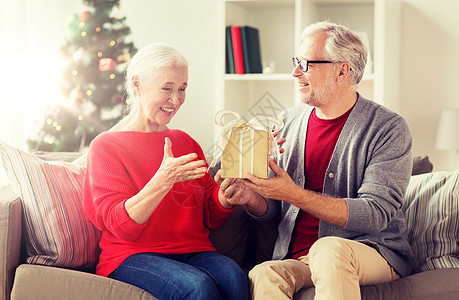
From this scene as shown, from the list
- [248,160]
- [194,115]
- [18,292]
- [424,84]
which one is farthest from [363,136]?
[194,115]

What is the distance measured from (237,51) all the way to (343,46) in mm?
1527

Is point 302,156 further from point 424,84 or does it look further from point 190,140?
point 424,84

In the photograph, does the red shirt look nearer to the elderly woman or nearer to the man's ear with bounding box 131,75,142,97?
the elderly woman

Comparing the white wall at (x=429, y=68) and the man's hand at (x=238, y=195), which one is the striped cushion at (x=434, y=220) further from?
the white wall at (x=429, y=68)

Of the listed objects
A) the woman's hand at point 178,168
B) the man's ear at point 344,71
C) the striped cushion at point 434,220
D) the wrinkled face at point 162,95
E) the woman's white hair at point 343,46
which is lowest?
the striped cushion at point 434,220

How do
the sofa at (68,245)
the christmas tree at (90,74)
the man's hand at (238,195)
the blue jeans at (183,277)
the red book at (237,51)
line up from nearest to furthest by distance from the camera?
the blue jeans at (183,277)
the sofa at (68,245)
the man's hand at (238,195)
the christmas tree at (90,74)
the red book at (237,51)

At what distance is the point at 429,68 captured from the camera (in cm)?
354

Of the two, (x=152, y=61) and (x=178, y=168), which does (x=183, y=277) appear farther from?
(x=152, y=61)

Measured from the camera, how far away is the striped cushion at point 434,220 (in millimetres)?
1974

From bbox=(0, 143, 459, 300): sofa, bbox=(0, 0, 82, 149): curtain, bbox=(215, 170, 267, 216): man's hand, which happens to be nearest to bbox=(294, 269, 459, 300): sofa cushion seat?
bbox=(0, 143, 459, 300): sofa

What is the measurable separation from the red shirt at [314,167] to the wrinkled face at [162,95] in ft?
1.69

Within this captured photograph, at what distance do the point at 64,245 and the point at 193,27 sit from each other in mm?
2517

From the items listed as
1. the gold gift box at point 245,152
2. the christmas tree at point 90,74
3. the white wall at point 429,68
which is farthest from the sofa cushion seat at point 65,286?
the white wall at point 429,68

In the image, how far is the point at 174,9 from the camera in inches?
159
